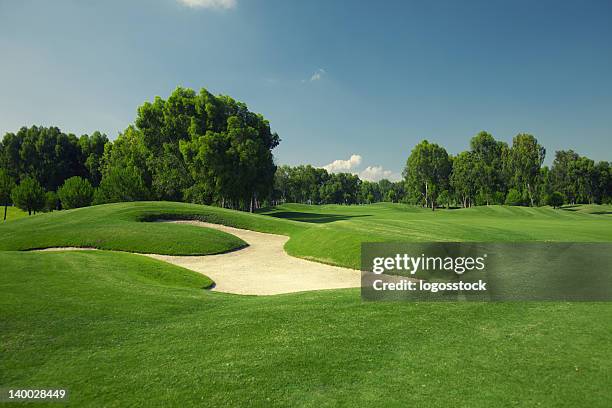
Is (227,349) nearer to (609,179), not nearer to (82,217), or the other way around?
(82,217)

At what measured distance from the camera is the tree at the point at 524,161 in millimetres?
90750

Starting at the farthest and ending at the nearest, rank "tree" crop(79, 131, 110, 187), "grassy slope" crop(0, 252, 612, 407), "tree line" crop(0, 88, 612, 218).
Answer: "tree" crop(79, 131, 110, 187), "tree line" crop(0, 88, 612, 218), "grassy slope" crop(0, 252, 612, 407)

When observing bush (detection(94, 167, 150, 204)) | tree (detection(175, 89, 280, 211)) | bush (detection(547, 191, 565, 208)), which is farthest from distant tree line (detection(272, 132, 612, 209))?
bush (detection(94, 167, 150, 204))

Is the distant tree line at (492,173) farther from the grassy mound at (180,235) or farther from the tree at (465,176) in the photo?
the grassy mound at (180,235)

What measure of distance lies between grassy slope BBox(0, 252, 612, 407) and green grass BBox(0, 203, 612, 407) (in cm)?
3

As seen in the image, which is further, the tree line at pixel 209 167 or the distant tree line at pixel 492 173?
the distant tree line at pixel 492 173

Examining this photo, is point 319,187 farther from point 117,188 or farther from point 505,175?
point 117,188

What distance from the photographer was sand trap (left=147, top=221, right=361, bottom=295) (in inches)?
620

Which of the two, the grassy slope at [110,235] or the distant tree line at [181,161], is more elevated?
the distant tree line at [181,161]

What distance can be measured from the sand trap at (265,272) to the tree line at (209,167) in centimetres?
2873

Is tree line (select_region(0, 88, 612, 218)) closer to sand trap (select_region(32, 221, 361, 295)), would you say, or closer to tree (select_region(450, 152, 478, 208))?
tree (select_region(450, 152, 478, 208))

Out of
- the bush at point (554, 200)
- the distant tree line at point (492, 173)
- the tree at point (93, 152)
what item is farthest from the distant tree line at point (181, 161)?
the bush at point (554, 200)

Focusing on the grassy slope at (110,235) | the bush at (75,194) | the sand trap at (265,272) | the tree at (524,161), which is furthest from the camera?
the tree at (524,161)

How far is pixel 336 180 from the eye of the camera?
163 m
